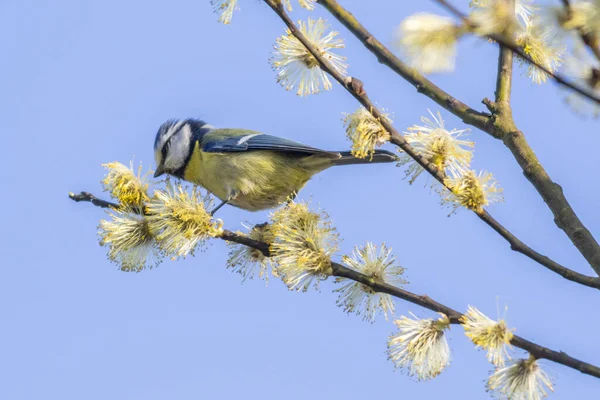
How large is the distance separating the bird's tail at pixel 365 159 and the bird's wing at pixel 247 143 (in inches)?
2.4

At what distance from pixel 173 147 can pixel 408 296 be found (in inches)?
109

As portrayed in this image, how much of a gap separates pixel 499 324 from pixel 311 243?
76 centimetres

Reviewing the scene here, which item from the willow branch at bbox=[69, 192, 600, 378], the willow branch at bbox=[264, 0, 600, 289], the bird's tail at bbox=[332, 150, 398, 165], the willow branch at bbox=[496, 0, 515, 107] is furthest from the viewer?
the bird's tail at bbox=[332, 150, 398, 165]

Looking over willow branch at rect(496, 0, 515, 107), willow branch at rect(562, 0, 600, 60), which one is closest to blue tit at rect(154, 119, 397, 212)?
willow branch at rect(496, 0, 515, 107)

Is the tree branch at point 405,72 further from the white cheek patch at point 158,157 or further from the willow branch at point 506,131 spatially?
the white cheek patch at point 158,157

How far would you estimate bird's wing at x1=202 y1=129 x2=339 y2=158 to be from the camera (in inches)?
172

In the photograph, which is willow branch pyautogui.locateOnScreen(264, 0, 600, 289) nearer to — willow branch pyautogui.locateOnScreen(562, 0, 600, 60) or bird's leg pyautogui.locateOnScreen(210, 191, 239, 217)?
willow branch pyautogui.locateOnScreen(562, 0, 600, 60)

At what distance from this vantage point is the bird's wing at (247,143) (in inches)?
172

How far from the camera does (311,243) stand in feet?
8.66

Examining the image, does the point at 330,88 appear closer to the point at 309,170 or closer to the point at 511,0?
the point at 511,0

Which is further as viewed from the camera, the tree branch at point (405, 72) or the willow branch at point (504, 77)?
the willow branch at point (504, 77)

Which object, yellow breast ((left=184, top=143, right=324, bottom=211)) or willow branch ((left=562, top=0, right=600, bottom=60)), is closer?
willow branch ((left=562, top=0, right=600, bottom=60))

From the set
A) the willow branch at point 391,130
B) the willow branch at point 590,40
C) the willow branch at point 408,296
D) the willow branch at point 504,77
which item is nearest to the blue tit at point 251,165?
the willow branch at point 408,296

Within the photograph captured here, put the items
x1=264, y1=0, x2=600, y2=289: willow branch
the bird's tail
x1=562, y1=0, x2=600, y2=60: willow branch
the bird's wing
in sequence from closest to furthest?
x1=562, y1=0, x2=600, y2=60: willow branch < x1=264, y1=0, x2=600, y2=289: willow branch < the bird's tail < the bird's wing
